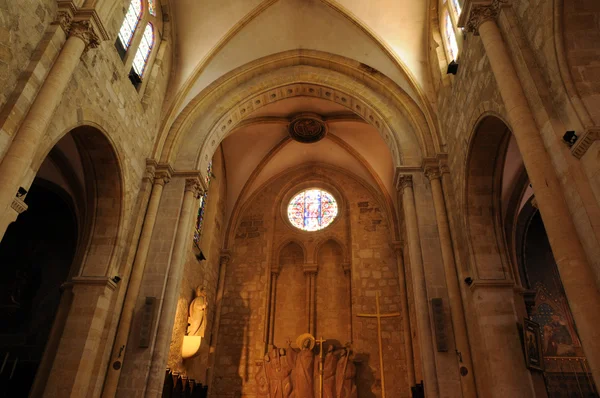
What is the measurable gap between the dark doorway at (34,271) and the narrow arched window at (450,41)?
34.0ft

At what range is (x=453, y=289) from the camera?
8.88m

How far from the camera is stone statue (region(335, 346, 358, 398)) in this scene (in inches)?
522

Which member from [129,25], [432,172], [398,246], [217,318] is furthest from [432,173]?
[217,318]

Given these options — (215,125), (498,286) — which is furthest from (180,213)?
(498,286)

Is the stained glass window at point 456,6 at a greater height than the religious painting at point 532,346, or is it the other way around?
the stained glass window at point 456,6

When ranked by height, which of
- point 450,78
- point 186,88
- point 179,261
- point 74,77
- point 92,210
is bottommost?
point 179,261

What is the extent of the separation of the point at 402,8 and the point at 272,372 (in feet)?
36.9

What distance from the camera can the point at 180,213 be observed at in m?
10.6

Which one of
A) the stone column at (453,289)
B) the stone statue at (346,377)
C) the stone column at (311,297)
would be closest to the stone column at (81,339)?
the stone column at (453,289)

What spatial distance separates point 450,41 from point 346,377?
32.7 ft

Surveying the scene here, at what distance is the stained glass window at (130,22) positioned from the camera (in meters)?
9.64

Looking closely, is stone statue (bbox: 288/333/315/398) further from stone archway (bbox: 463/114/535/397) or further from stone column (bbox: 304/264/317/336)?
stone archway (bbox: 463/114/535/397)

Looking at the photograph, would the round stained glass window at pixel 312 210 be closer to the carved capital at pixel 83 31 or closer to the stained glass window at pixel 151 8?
the stained glass window at pixel 151 8

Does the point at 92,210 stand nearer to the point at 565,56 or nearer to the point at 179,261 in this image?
the point at 179,261
